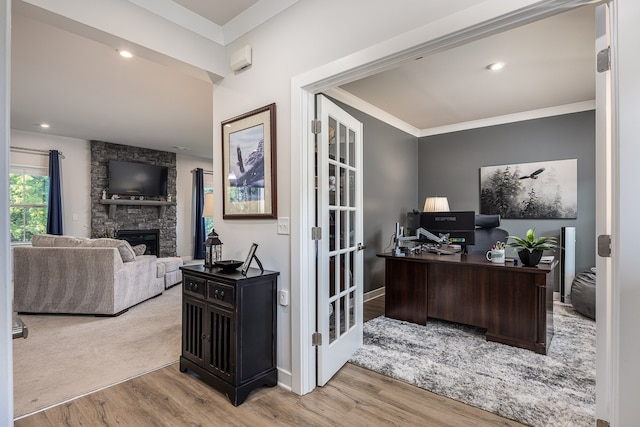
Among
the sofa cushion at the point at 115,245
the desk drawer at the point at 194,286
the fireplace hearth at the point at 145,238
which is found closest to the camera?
the desk drawer at the point at 194,286

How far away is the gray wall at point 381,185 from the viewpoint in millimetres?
4340

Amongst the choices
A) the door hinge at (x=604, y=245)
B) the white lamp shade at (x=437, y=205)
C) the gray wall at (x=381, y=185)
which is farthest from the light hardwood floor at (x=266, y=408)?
the white lamp shade at (x=437, y=205)

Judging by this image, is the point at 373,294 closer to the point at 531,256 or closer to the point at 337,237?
Result: the point at 531,256

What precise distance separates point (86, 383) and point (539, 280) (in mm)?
3548

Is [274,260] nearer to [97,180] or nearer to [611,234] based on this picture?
[611,234]

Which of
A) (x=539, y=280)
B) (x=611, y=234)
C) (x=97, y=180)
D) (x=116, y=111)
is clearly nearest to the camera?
(x=611, y=234)

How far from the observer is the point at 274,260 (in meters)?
2.29

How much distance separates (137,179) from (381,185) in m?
5.39

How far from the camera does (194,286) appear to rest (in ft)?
7.66

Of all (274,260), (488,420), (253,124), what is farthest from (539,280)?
(253,124)

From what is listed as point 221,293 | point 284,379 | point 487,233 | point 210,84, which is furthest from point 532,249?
point 210,84

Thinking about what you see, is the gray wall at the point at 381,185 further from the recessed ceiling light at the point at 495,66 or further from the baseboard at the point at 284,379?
the baseboard at the point at 284,379

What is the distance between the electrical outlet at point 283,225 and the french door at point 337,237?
0.21m

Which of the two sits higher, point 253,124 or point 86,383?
point 253,124
